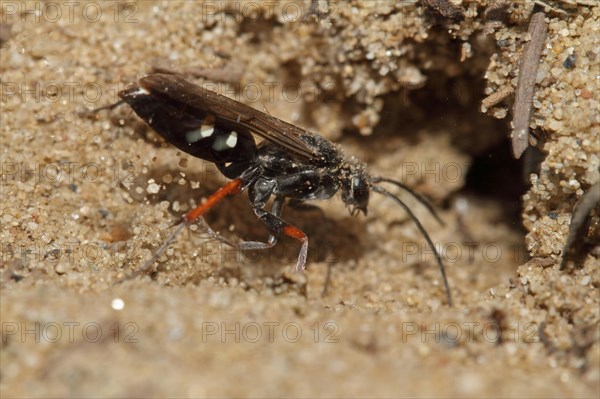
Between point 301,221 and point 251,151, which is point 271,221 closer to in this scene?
point 251,151

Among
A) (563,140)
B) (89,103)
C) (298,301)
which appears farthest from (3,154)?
(563,140)

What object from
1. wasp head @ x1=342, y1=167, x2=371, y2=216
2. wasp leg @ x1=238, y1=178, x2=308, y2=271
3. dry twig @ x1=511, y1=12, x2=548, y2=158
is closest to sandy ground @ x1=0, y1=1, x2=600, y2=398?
dry twig @ x1=511, y1=12, x2=548, y2=158

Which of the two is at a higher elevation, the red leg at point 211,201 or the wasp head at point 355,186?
the wasp head at point 355,186

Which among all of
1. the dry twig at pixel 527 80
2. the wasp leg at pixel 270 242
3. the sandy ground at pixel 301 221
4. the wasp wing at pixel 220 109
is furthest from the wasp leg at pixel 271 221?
the dry twig at pixel 527 80

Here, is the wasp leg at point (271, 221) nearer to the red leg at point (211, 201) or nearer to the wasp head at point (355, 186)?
the red leg at point (211, 201)

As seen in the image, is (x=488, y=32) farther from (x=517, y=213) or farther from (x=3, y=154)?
(x=3, y=154)

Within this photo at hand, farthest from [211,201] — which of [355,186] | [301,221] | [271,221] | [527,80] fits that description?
[527,80]
